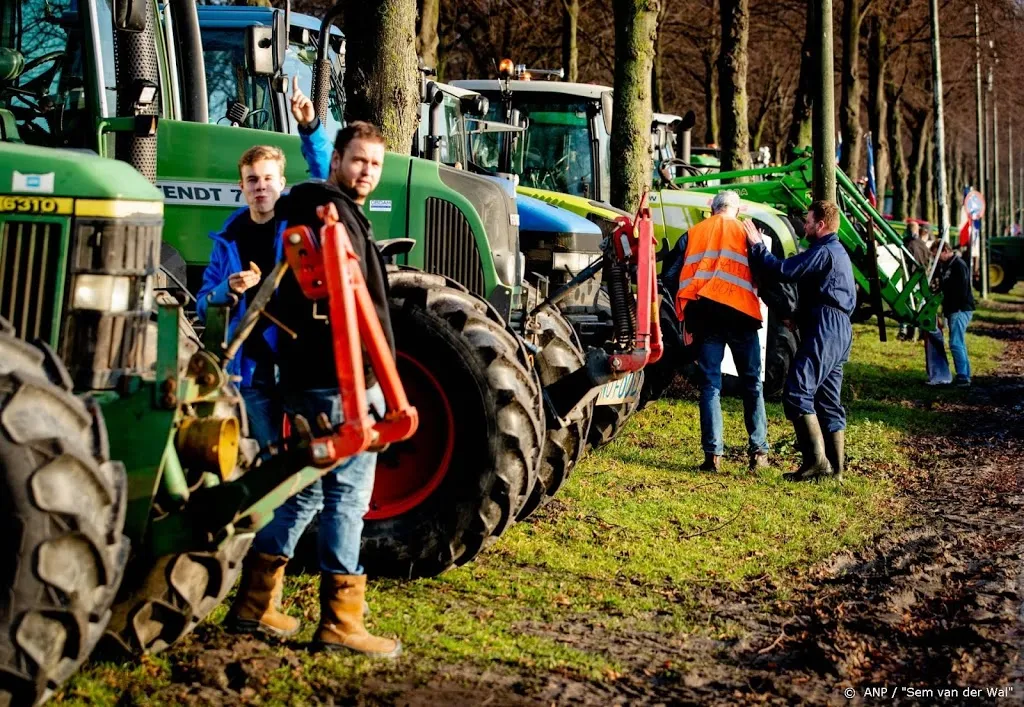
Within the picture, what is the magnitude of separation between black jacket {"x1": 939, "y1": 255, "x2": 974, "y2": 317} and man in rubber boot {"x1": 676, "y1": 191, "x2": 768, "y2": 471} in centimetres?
845

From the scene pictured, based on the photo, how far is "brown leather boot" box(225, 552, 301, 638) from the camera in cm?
535

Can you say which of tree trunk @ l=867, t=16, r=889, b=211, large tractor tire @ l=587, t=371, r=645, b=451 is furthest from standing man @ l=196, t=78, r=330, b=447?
A: tree trunk @ l=867, t=16, r=889, b=211

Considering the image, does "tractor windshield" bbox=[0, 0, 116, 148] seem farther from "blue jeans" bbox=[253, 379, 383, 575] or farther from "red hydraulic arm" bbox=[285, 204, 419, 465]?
"red hydraulic arm" bbox=[285, 204, 419, 465]

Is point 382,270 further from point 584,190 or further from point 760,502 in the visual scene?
point 584,190

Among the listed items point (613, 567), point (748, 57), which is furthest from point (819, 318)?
point (748, 57)

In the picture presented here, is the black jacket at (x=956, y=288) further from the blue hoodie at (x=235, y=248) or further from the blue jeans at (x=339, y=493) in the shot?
the blue jeans at (x=339, y=493)

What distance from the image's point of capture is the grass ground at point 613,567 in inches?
203

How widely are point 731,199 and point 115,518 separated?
7129 mm

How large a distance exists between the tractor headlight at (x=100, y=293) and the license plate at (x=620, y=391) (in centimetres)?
393

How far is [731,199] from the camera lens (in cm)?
1043

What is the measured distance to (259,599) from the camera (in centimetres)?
535

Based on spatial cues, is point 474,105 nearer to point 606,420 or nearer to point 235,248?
point 606,420

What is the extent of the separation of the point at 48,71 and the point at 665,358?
21.8ft

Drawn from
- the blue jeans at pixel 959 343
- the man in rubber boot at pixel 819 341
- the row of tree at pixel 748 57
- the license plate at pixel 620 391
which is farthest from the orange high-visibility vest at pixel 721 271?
the blue jeans at pixel 959 343
